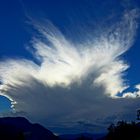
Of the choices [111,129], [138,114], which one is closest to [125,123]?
[111,129]

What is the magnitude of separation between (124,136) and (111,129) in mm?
11956

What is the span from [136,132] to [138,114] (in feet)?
50.1

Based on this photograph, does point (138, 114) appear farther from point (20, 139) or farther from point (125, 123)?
point (20, 139)

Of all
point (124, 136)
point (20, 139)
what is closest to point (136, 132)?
point (124, 136)

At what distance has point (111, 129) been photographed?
7185 inches

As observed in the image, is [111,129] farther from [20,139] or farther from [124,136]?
[20,139]

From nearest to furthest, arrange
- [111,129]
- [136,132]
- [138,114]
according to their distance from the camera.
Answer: [138,114] → [136,132] → [111,129]

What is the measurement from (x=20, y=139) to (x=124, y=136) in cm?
5767

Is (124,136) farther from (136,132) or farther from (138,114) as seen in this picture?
(138,114)

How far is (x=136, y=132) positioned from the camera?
554ft

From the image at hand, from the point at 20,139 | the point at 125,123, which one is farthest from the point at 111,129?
the point at 20,139

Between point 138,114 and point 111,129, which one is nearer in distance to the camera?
point 138,114

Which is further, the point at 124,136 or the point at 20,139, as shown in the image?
the point at 20,139

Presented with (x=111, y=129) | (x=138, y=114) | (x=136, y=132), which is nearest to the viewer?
(x=138, y=114)
